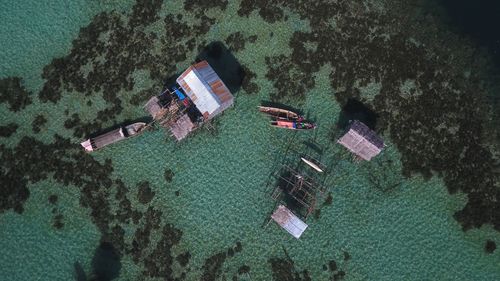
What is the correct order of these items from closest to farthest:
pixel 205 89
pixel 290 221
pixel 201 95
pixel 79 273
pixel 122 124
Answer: pixel 290 221 → pixel 205 89 → pixel 201 95 → pixel 79 273 → pixel 122 124

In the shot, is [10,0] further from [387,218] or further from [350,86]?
[387,218]

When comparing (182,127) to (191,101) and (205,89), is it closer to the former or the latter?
(191,101)

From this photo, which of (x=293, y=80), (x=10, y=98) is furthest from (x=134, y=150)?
(x=293, y=80)

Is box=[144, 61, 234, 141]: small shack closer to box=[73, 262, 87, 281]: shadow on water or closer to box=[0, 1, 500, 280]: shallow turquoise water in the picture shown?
box=[0, 1, 500, 280]: shallow turquoise water

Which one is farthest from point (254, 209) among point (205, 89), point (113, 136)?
point (113, 136)

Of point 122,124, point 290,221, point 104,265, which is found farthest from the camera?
point 122,124

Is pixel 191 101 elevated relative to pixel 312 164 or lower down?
elevated
